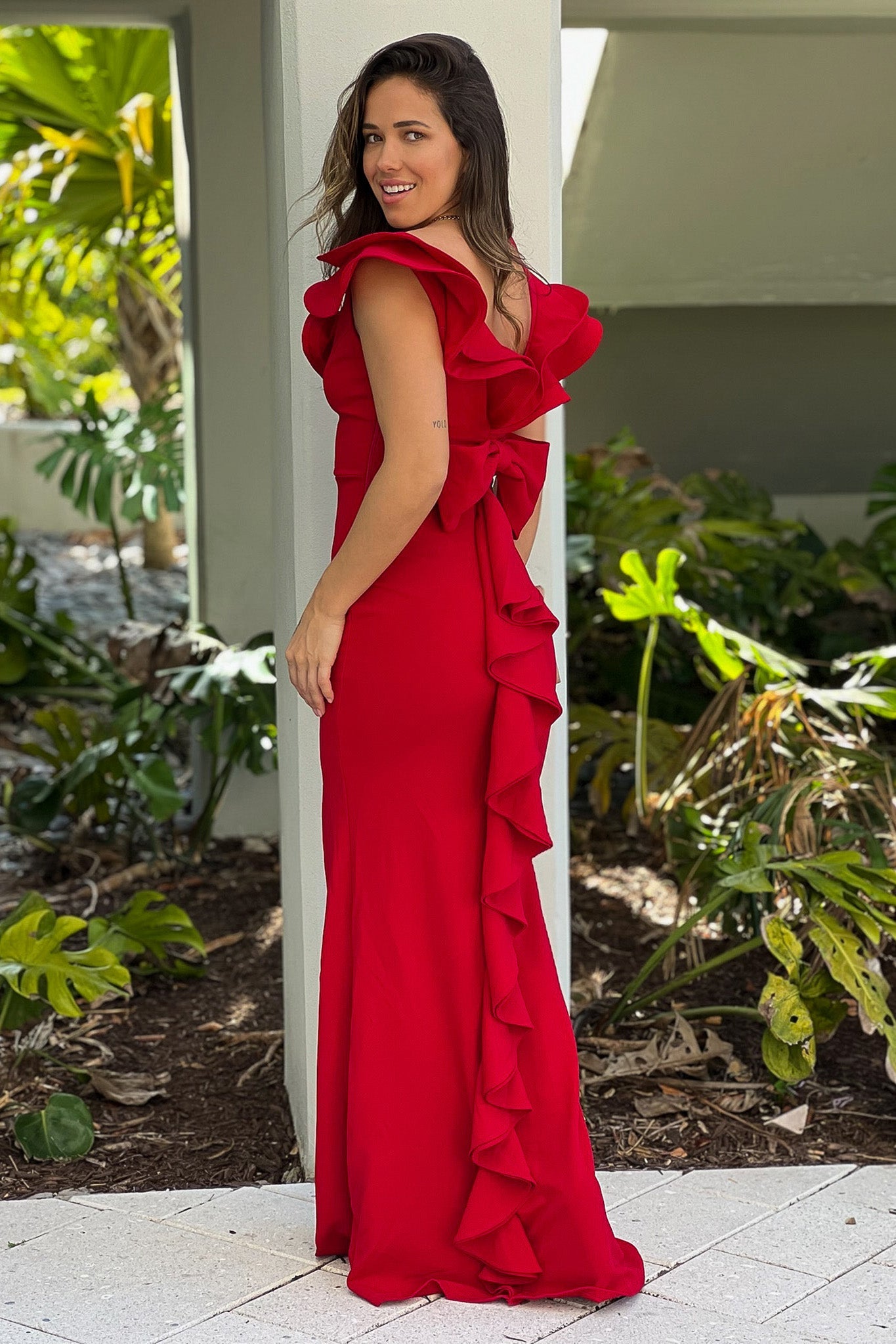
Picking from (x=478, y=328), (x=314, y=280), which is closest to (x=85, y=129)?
(x=314, y=280)

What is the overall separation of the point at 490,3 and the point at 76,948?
252cm

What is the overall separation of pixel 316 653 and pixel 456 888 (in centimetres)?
38

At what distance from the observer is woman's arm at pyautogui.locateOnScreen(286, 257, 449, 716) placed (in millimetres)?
1912

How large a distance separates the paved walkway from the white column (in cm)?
38

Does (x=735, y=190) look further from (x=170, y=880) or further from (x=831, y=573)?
(x=170, y=880)

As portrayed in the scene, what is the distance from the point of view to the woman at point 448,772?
6.53ft

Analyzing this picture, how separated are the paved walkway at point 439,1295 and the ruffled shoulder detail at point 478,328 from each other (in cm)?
124

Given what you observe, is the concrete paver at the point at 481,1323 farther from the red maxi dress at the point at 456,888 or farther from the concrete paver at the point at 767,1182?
the concrete paver at the point at 767,1182

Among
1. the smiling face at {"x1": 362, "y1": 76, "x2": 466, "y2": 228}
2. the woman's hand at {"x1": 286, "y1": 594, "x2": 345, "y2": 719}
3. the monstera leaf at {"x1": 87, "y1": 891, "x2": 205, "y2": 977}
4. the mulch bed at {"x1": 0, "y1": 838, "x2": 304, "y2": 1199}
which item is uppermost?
the smiling face at {"x1": 362, "y1": 76, "x2": 466, "y2": 228}

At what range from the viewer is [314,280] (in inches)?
95.9

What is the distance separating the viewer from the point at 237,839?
4.93 metres

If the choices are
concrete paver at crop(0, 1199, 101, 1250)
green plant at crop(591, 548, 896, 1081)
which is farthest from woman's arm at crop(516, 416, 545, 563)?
concrete paver at crop(0, 1199, 101, 1250)

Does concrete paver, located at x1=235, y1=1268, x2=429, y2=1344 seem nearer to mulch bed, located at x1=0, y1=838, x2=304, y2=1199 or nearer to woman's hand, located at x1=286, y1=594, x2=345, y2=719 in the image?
mulch bed, located at x1=0, y1=838, x2=304, y2=1199

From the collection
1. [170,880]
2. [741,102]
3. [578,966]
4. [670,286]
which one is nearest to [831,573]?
[670,286]
